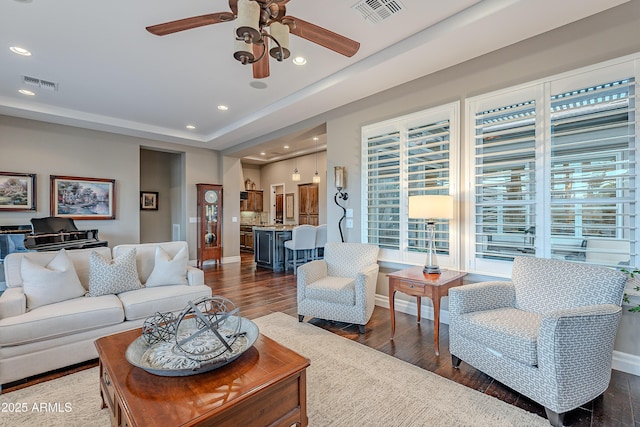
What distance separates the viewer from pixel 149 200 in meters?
7.47

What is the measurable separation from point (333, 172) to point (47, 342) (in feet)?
11.8

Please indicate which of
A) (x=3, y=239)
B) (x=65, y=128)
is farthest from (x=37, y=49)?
(x=65, y=128)

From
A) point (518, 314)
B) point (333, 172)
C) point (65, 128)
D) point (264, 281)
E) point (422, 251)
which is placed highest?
point (65, 128)

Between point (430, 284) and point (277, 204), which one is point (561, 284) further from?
point (277, 204)

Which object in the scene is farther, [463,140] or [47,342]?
[463,140]

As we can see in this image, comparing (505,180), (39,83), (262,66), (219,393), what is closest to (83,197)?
(39,83)

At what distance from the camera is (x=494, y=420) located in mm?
1784

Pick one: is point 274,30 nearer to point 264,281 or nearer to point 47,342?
point 47,342

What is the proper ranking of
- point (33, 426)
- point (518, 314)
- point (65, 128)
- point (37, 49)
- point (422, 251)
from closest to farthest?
point (33, 426), point (518, 314), point (37, 49), point (422, 251), point (65, 128)

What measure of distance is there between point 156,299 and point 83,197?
13.9 ft

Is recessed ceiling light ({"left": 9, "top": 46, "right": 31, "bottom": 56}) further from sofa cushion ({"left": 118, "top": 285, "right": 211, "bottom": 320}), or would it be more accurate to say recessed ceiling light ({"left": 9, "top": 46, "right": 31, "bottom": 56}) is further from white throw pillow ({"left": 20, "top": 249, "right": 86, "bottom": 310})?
sofa cushion ({"left": 118, "top": 285, "right": 211, "bottom": 320})

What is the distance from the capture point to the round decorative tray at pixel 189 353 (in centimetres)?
141

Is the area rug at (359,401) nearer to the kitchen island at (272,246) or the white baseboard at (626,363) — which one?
the white baseboard at (626,363)

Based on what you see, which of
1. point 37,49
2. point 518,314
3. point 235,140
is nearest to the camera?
point 518,314
